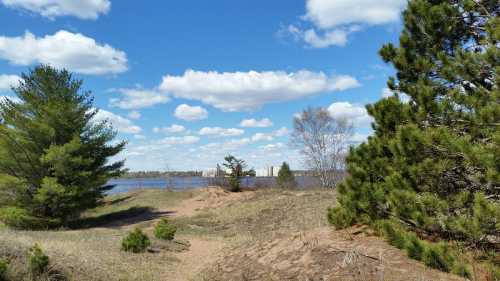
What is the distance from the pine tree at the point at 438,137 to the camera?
209 inches

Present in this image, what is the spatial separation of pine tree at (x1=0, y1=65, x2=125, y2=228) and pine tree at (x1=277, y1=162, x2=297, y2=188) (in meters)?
22.0

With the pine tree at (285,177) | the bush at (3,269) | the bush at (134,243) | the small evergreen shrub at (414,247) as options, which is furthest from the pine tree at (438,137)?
the pine tree at (285,177)

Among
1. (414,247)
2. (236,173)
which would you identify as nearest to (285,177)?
(236,173)

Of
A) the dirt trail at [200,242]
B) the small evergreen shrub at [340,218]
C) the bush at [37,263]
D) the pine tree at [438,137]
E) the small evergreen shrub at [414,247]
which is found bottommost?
the dirt trail at [200,242]

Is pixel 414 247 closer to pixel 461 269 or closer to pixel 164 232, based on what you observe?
pixel 461 269

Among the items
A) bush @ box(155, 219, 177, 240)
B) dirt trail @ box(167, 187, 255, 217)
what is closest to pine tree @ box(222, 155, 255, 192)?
dirt trail @ box(167, 187, 255, 217)

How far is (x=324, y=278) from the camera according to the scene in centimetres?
596

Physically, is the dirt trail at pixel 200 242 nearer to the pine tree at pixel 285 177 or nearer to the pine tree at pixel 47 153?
the pine tree at pixel 47 153

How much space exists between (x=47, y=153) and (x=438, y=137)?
766 inches

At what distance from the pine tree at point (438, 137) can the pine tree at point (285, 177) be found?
32551 mm

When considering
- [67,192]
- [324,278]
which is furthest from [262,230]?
[324,278]

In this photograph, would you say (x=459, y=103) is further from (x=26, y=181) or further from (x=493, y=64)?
(x=26, y=181)

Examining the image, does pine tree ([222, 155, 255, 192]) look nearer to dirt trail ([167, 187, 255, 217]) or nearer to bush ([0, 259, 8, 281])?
dirt trail ([167, 187, 255, 217])

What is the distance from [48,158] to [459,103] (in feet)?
A: 62.0
